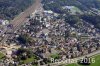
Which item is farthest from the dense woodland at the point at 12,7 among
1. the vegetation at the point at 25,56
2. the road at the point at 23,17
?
the vegetation at the point at 25,56

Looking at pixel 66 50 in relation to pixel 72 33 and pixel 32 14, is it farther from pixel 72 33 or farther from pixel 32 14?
pixel 32 14

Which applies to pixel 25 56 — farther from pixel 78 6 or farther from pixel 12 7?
pixel 78 6

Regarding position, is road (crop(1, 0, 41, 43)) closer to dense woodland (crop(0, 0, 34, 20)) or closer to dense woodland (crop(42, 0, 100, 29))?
dense woodland (crop(0, 0, 34, 20))

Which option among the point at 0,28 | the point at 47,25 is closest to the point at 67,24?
the point at 47,25

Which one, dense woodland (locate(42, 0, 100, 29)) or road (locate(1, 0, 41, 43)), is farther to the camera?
dense woodland (locate(42, 0, 100, 29))

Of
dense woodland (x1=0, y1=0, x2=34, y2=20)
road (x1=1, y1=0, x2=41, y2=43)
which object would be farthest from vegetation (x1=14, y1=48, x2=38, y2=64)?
dense woodland (x1=0, y1=0, x2=34, y2=20)

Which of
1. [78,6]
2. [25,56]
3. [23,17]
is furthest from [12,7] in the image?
[25,56]

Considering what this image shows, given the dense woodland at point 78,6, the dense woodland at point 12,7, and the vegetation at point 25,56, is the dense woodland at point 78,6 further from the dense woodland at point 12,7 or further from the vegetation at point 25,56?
the vegetation at point 25,56
